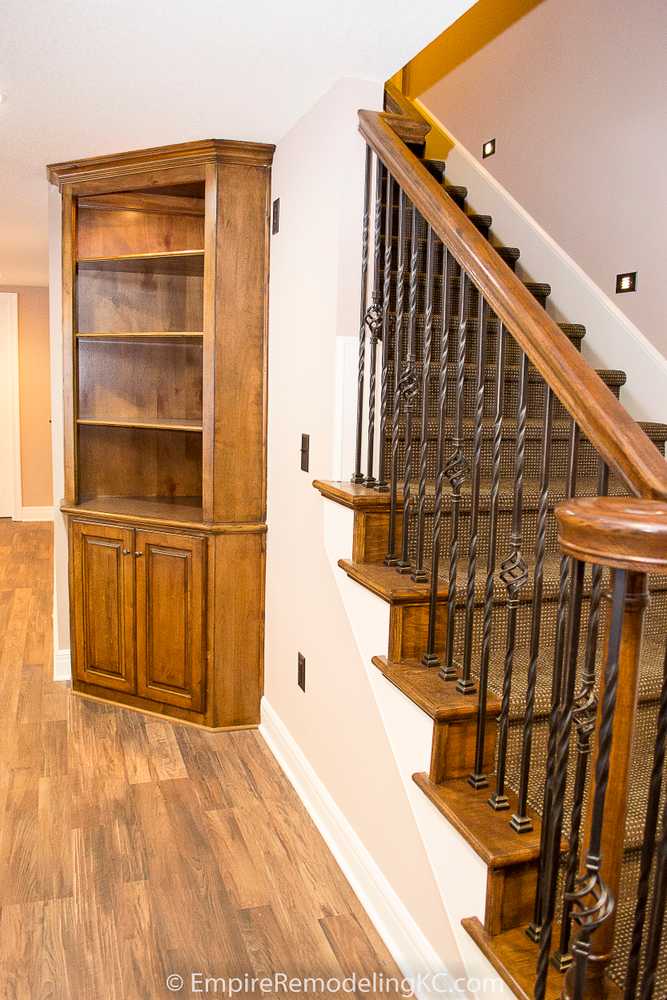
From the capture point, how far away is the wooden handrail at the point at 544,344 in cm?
127

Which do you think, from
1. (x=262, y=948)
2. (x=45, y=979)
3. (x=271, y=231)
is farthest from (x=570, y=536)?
(x=271, y=231)

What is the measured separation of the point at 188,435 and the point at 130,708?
1329mm

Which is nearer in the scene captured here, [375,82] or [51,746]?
[375,82]

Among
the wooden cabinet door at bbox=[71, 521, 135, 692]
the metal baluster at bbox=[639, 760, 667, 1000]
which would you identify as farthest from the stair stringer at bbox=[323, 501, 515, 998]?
the wooden cabinet door at bbox=[71, 521, 135, 692]

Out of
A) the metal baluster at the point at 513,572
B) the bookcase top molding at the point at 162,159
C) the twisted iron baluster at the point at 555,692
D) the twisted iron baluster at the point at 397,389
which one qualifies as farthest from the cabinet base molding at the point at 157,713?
the bookcase top molding at the point at 162,159

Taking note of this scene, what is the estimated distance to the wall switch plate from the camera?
9.39ft

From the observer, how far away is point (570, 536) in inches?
43.6

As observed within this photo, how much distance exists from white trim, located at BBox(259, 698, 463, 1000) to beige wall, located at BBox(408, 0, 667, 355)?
2147 millimetres

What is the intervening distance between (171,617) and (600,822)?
100 inches

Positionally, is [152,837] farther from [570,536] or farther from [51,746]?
[570,536]

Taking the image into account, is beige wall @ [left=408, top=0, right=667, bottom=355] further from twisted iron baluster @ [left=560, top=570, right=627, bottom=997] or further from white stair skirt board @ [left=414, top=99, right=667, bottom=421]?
twisted iron baluster @ [left=560, top=570, right=627, bottom=997]

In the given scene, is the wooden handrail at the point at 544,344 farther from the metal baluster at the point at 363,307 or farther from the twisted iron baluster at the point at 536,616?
the metal baluster at the point at 363,307

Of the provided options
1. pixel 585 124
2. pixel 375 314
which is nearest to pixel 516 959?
pixel 375 314

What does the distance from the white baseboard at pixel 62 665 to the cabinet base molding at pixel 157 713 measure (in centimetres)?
21
